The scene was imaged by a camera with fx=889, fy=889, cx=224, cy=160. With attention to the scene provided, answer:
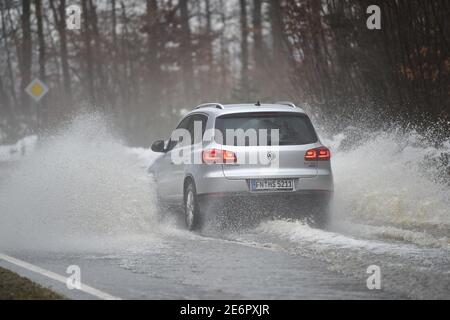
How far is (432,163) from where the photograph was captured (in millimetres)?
15594

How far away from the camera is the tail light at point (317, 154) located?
1190 centimetres

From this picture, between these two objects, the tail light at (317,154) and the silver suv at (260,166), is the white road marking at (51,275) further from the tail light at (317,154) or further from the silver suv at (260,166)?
the tail light at (317,154)

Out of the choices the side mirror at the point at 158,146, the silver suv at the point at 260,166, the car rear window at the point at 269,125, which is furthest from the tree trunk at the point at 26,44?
the car rear window at the point at 269,125

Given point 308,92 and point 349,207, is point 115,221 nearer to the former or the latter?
point 349,207

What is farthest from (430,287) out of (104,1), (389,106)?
(104,1)

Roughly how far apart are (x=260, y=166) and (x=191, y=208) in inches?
51.7

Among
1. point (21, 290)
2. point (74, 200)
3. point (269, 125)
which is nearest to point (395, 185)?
point (269, 125)

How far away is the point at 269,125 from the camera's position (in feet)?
38.9

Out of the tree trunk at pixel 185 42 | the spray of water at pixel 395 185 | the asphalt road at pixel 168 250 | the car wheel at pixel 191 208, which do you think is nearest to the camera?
the asphalt road at pixel 168 250

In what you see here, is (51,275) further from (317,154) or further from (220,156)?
(317,154)

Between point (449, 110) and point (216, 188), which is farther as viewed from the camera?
point (449, 110)

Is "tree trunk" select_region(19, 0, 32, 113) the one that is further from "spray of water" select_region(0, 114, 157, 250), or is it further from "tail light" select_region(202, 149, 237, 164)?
"tail light" select_region(202, 149, 237, 164)

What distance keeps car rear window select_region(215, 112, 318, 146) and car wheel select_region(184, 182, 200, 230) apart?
0.89 m

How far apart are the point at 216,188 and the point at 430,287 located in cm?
451
